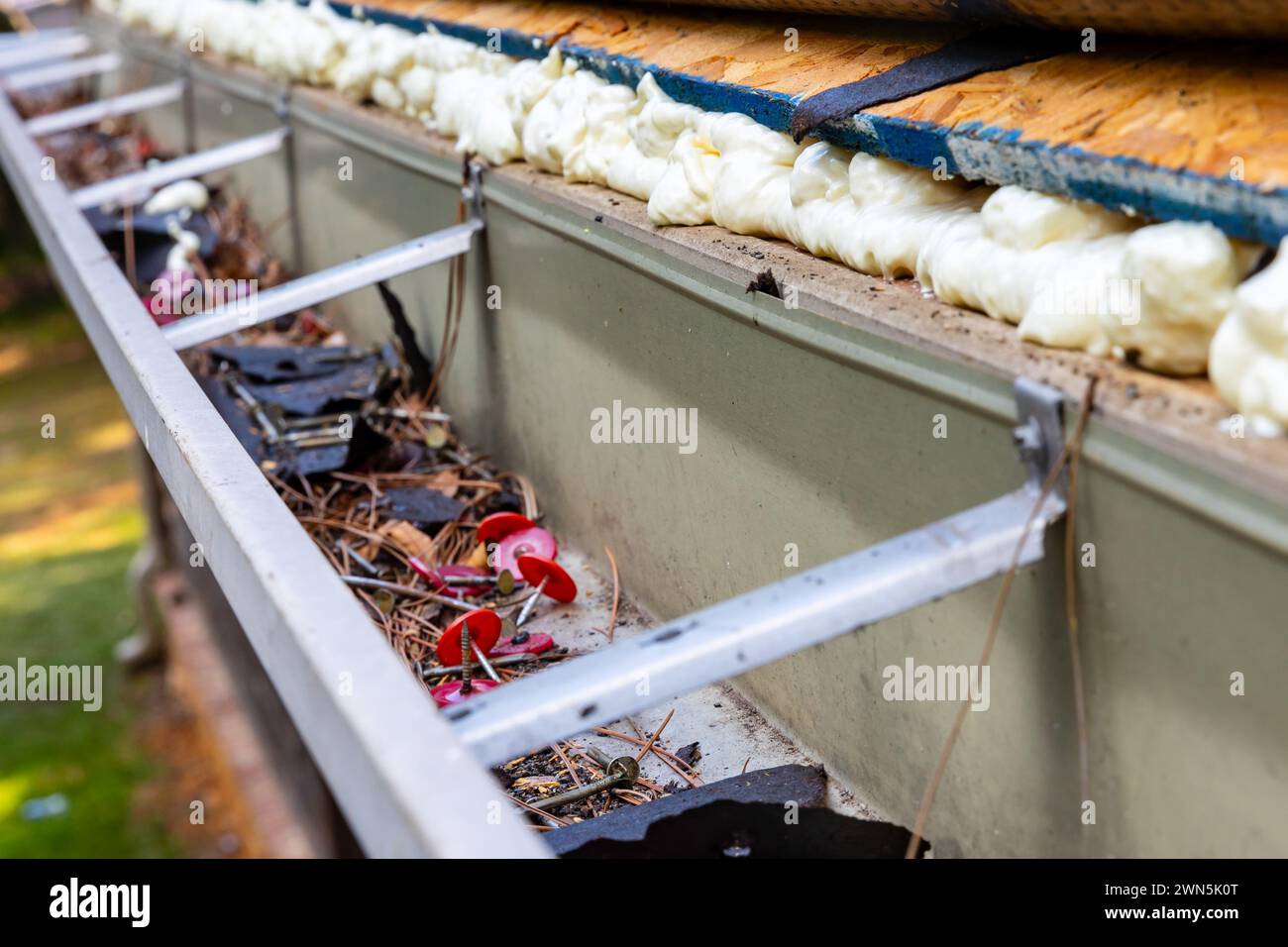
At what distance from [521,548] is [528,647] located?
419 millimetres

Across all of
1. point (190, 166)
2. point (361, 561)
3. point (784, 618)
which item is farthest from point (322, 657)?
point (190, 166)

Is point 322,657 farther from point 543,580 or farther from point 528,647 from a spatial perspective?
point 543,580

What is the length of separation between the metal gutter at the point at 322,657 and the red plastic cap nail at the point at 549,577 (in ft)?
2.24

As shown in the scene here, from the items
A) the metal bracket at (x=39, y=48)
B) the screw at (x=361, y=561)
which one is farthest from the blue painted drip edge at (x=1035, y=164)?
the metal bracket at (x=39, y=48)

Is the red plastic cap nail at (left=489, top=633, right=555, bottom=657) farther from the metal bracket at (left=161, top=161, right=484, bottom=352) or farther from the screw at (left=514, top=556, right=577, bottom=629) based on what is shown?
the metal bracket at (left=161, top=161, right=484, bottom=352)

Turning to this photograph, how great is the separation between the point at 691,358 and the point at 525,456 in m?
0.92

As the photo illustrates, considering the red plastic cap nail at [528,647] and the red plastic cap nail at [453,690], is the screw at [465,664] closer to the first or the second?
the red plastic cap nail at [453,690]

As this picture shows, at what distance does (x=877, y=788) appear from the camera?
182cm

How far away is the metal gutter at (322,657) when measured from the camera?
1089 mm

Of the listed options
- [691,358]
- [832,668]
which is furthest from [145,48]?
[832,668]

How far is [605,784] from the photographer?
6.46ft

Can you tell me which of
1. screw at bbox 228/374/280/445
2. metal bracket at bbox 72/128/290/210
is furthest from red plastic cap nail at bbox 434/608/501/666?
metal bracket at bbox 72/128/290/210

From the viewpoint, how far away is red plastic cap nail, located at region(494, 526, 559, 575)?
8.98ft

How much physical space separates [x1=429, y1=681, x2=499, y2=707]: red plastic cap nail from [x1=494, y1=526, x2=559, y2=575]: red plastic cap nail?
0.46 meters
